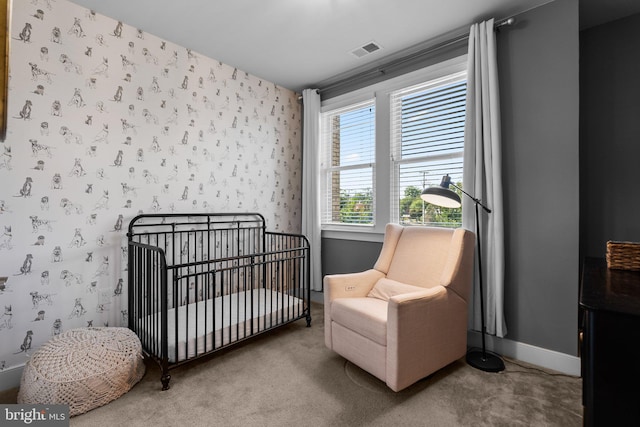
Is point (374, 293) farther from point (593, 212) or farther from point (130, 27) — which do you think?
point (130, 27)

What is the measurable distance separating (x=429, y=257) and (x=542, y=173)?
0.96 meters

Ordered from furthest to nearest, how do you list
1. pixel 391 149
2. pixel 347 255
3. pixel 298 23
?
pixel 347 255 < pixel 391 149 < pixel 298 23

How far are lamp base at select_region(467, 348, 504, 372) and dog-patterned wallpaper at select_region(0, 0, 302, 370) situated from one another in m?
2.47

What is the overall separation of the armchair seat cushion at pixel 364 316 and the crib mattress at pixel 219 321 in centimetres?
64

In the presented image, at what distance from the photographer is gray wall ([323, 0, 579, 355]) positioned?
199cm

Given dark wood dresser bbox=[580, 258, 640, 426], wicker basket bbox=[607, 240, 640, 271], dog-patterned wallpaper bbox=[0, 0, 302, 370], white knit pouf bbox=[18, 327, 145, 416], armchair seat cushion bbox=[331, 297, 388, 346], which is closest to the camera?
dark wood dresser bbox=[580, 258, 640, 426]

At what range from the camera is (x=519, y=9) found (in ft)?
7.05

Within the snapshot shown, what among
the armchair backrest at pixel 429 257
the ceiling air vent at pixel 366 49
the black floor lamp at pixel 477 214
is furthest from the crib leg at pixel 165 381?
the ceiling air vent at pixel 366 49

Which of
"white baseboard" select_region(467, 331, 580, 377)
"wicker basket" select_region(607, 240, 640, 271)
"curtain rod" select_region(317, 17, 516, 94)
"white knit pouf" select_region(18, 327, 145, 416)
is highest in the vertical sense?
"curtain rod" select_region(317, 17, 516, 94)

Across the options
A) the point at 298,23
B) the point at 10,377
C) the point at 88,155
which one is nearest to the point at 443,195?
the point at 298,23

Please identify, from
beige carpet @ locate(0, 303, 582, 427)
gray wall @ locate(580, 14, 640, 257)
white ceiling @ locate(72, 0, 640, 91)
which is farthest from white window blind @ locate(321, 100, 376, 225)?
gray wall @ locate(580, 14, 640, 257)

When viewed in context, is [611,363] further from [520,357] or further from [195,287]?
[195,287]

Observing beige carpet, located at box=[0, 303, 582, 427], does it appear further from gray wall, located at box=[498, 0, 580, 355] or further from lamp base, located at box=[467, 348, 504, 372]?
gray wall, located at box=[498, 0, 580, 355]

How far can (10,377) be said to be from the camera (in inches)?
72.9
